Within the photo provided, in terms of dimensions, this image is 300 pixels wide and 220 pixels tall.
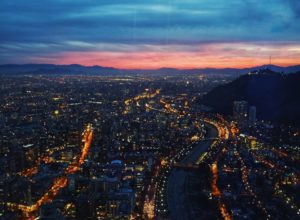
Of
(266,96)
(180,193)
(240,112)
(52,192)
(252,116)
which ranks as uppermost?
(266,96)

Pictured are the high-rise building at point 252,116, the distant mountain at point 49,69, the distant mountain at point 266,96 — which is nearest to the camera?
the high-rise building at point 252,116

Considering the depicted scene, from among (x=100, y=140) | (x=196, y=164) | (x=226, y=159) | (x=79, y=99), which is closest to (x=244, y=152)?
(x=226, y=159)

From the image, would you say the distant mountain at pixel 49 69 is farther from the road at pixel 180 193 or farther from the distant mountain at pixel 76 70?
the road at pixel 180 193

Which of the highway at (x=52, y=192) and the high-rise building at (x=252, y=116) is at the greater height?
the high-rise building at (x=252, y=116)

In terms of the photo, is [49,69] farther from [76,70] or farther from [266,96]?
[266,96]

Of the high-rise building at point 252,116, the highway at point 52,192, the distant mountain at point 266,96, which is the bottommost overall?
the highway at point 52,192

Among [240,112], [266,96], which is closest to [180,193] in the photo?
[240,112]

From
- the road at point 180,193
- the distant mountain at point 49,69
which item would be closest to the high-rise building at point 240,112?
the road at point 180,193

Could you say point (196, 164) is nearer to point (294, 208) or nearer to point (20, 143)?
point (294, 208)
